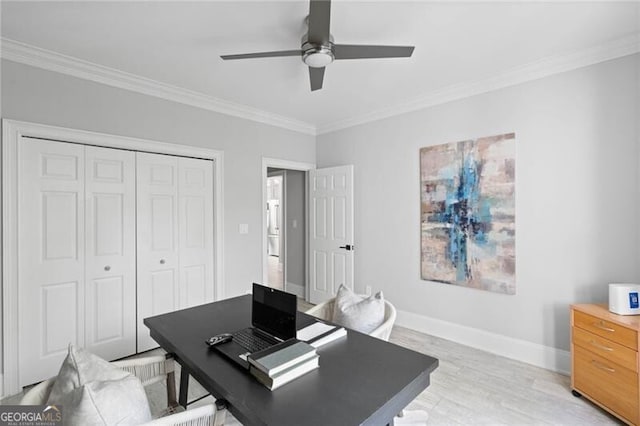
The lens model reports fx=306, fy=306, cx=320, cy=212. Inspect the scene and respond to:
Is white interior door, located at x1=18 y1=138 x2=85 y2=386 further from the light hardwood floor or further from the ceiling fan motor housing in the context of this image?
the ceiling fan motor housing

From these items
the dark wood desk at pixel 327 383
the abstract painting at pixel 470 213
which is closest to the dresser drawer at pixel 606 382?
the abstract painting at pixel 470 213

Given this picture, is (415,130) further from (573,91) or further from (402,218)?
(573,91)

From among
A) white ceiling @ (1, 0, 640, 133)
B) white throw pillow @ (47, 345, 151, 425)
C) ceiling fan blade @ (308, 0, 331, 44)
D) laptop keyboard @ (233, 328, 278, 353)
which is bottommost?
laptop keyboard @ (233, 328, 278, 353)

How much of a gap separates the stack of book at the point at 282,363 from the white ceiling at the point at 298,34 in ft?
6.47

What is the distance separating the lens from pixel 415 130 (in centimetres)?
355

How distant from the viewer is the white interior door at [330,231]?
4.09m

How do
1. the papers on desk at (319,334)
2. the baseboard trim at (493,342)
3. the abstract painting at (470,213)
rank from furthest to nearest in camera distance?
the abstract painting at (470,213), the baseboard trim at (493,342), the papers on desk at (319,334)

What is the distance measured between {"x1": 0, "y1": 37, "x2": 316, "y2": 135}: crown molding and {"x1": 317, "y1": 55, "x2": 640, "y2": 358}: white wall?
1977mm

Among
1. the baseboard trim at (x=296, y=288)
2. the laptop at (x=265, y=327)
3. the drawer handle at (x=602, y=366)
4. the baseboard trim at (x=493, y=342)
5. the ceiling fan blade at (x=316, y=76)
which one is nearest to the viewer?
the laptop at (x=265, y=327)

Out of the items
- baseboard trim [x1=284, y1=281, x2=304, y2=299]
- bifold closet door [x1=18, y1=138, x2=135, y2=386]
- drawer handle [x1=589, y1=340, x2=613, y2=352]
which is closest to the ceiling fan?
bifold closet door [x1=18, y1=138, x2=135, y2=386]

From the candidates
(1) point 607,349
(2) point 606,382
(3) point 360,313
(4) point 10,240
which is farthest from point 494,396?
(4) point 10,240

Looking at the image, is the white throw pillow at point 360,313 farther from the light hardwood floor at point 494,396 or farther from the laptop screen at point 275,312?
the light hardwood floor at point 494,396

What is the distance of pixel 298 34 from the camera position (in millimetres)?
2238

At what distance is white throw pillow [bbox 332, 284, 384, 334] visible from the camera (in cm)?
186
